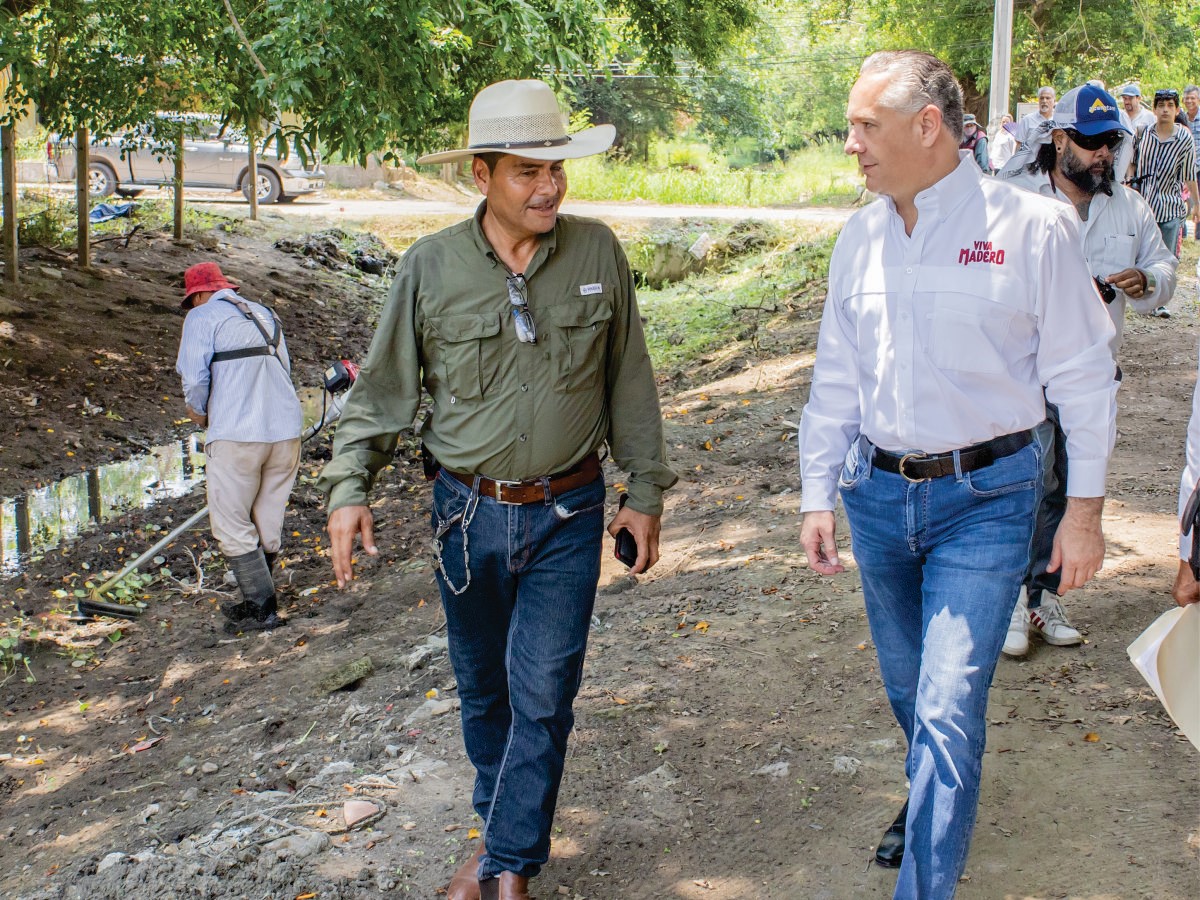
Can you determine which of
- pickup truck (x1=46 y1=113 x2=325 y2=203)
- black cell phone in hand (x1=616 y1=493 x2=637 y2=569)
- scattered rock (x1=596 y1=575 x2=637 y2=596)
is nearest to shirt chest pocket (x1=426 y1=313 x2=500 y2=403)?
black cell phone in hand (x1=616 y1=493 x2=637 y2=569)

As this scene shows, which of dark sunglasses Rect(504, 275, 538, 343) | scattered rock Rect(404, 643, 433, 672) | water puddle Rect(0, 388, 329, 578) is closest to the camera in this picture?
dark sunglasses Rect(504, 275, 538, 343)

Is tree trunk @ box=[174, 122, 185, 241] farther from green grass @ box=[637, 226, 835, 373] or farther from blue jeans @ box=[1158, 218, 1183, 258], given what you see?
blue jeans @ box=[1158, 218, 1183, 258]

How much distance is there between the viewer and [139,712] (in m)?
6.17

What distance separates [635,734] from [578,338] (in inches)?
67.8

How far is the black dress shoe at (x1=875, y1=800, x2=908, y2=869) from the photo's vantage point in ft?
11.5

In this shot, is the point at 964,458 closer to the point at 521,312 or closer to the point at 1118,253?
the point at 521,312

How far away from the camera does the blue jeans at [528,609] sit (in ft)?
11.1

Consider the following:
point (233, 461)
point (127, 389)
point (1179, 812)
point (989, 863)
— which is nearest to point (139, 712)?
point (233, 461)

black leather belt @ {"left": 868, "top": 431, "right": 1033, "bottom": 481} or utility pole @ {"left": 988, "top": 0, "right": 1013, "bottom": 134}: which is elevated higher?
utility pole @ {"left": 988, "top": 0, "right": 1013, "bottom": 134}

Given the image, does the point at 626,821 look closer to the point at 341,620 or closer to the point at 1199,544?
the point at 1199,544

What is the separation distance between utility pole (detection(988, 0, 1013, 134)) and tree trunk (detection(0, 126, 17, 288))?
435 inches

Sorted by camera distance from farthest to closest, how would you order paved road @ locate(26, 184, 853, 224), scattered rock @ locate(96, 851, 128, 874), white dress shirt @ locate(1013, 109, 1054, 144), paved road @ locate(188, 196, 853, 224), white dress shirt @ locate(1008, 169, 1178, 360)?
paved road @ locate(188, 196, 853, 224) → paved road @ locate(26, 184, 853, 224) → white dress shirt @ locate(1013, 109, 1054, 144) → white dress shirt @ locate(1008, 169, 1178, 360) → scattered rock @ locate(96, 851, 128, 874)

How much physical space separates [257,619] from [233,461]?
0.93 m

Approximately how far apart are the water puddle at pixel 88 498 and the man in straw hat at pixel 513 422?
5785 mm
